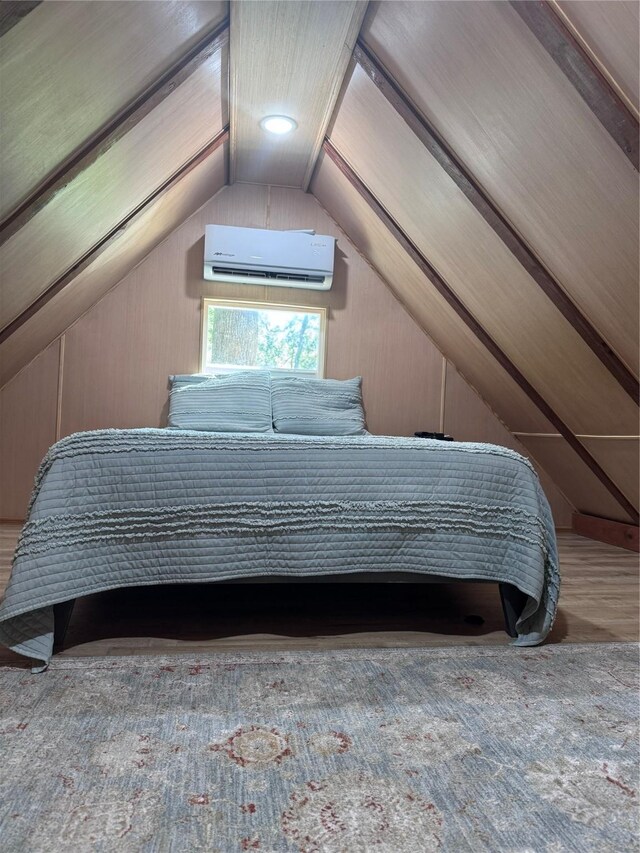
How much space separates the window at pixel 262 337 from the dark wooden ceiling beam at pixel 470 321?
85 cm

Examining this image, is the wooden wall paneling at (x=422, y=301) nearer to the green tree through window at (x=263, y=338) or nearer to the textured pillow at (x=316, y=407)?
the green tree through window at (x=263, y=338)

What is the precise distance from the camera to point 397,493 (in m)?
1.77

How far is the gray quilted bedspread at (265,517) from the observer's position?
5.03 ft

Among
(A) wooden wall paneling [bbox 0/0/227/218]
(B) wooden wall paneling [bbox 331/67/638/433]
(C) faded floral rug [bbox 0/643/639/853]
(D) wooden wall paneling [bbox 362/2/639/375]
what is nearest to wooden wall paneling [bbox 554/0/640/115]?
(D) wooden wall paneling [bbox 362/2/639/375]

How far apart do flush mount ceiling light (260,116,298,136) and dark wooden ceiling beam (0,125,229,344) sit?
214mm

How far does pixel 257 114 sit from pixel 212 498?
87.4 inches

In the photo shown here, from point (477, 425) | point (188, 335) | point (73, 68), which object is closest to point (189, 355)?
point (188, 335)

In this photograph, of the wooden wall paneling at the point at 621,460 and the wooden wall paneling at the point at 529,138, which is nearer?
the wooden wall paneling at the point at 529,138

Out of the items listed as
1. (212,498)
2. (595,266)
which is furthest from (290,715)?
(595,266)

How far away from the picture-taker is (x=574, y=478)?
12.1 feet

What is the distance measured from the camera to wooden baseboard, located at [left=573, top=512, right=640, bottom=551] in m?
3.36

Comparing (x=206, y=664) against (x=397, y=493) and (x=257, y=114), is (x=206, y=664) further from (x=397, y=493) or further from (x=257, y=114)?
(x=257, y=114)

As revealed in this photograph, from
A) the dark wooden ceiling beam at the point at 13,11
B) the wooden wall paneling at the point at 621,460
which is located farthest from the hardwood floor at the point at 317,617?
the dark wooden ceiling beam at the point at 13,11

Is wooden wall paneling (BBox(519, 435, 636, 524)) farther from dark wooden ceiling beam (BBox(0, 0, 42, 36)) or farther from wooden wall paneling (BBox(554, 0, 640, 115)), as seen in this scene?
dark wooden ceiling beam (BBox(0, 0, 42, 36))
